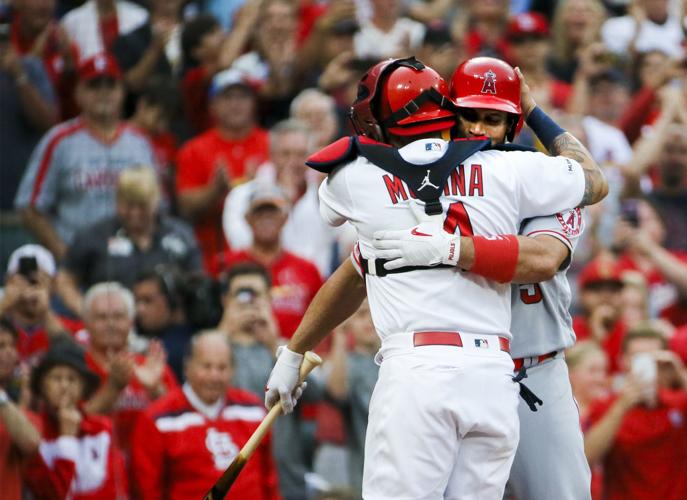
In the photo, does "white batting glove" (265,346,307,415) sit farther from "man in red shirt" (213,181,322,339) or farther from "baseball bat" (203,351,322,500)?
Answer: "man in red shirt" (213,181,322,339)

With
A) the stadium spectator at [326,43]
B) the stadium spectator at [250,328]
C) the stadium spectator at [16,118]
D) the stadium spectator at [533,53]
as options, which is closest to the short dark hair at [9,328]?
the stadium spectator at [250,328]

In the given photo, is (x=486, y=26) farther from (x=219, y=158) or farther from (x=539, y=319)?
(x=539, y=319)

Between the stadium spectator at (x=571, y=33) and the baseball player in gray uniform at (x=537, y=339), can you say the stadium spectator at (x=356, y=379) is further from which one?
the stadium spectator at (x=571, y=33)

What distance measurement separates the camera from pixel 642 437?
680 centimetres

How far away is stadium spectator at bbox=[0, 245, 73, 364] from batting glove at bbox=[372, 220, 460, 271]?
11.2 feet

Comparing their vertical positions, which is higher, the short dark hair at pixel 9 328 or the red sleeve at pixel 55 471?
the short dark hair at pixel 9 328

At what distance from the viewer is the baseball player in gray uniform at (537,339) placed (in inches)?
173

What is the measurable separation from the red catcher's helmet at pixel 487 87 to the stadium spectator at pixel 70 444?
9.31 ft

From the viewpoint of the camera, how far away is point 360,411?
7117 millimetres

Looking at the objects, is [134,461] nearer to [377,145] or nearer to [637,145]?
[377,145]

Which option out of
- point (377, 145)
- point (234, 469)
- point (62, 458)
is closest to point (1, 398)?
point (62, 458)

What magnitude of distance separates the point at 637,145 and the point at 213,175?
307cm

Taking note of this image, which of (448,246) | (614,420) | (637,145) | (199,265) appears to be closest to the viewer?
(448,246)

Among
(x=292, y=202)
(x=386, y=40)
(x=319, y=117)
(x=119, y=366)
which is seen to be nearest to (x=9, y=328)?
(x=119, y=366)
